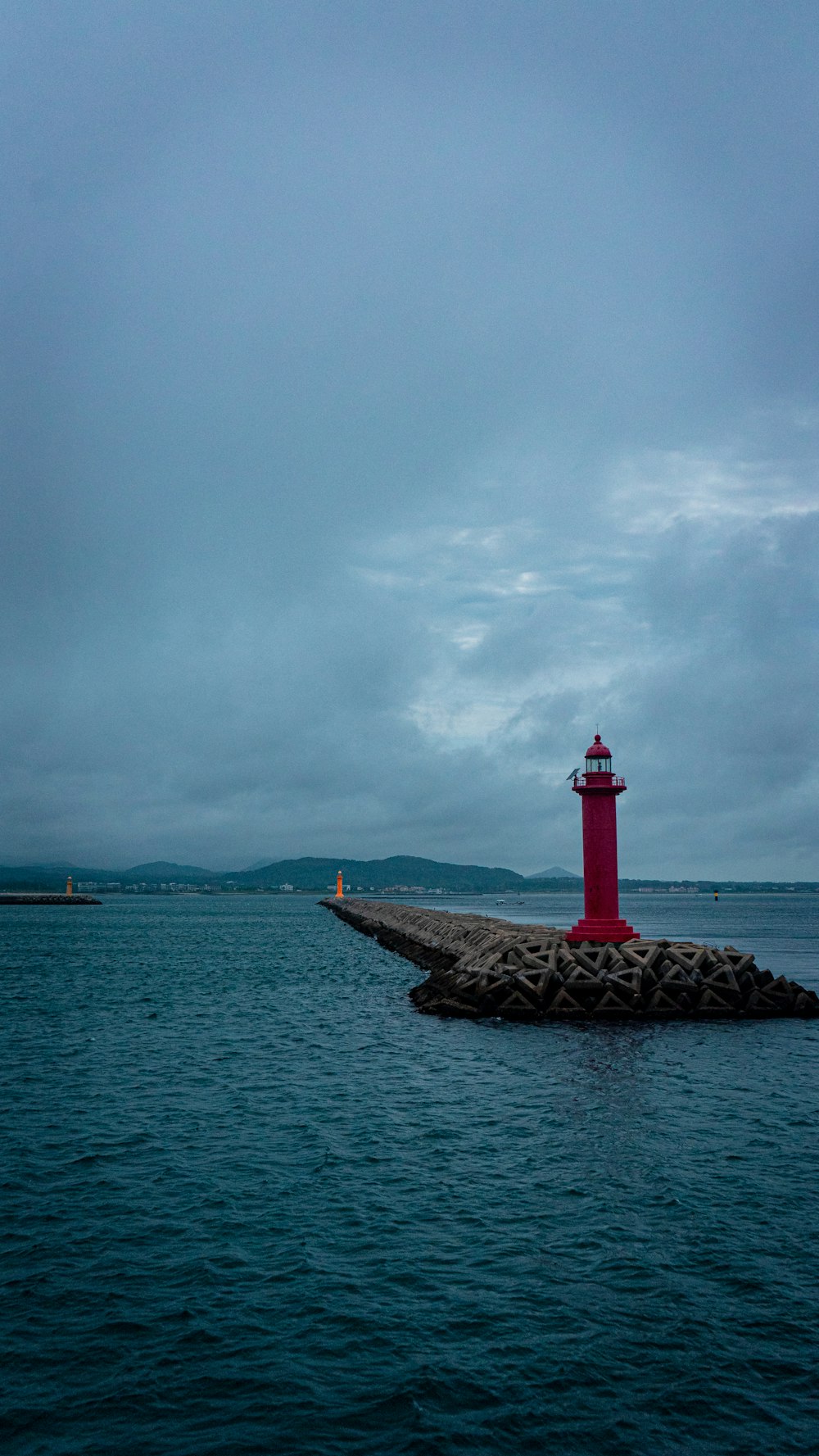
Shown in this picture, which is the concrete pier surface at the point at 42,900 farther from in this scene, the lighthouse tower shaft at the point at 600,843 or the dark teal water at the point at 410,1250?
the dark teal water at the point at 410,1250

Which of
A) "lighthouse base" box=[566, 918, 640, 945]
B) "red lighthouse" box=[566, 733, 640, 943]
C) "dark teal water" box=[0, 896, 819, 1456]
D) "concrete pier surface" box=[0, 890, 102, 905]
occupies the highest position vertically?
Answer: "red lighthouse" box=[566, 733, 640, 943]

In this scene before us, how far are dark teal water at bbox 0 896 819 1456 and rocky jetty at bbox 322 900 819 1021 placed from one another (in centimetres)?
409

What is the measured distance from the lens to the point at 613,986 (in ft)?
76.1

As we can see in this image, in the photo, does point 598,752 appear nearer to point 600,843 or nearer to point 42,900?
point 600,843

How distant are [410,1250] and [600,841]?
55.3 ft

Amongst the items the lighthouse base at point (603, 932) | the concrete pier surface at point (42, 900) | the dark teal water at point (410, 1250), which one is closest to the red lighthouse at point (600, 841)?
the lighthouse base at point (603, 932)

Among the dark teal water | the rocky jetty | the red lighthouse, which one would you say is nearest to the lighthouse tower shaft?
the red lighthouse

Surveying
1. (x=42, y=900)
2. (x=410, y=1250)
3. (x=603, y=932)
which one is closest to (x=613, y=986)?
(x=603, y=932)

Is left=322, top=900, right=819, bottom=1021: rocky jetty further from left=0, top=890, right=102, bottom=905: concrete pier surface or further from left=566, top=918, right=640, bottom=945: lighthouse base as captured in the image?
left=0, top=890, right=102, bottom=905: concrete pier surface

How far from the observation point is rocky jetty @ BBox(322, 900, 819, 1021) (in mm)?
23031

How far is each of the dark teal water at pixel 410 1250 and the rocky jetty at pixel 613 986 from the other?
409 centimetres

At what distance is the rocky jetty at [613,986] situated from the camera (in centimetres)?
2303

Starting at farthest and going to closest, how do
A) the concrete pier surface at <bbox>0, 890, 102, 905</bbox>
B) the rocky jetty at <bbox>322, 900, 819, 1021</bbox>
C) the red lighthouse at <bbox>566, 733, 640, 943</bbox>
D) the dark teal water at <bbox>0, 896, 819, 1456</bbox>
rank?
the concrete pier surface at <bbox>0, 890, 102, 905</bbox> < the red lighthouse at <bbox>566, 733, 640, 943</bbox> < the rocky jetty at <bbox>322, 900, 819, 1021</bbox> < the dark teal water at <bbox>0, 896, 819, 1456</bbox>

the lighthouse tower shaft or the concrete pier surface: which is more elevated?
the lighthouse tower shaft
